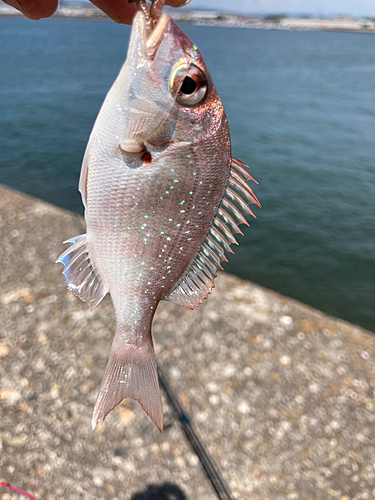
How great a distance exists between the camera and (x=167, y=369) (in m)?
2.62

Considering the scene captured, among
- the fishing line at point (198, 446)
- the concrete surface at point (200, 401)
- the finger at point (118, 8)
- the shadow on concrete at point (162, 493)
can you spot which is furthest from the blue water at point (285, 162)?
the finger at point (118, 8)

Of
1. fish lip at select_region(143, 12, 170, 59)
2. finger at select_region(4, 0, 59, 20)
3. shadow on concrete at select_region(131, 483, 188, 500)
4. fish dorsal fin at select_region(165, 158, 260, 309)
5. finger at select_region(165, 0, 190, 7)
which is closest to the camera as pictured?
fish lip at select_region(143, 12, 170, 59)

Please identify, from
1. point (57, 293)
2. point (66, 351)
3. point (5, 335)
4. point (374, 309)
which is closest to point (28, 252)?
point (57, 293)

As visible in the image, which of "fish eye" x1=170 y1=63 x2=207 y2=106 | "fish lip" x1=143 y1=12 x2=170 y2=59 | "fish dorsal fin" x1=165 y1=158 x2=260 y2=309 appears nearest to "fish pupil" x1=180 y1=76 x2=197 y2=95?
"fish eye" x1=170 y1=63 x2=207 y2=106

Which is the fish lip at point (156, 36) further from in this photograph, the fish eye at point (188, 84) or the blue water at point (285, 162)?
the blue water at point (285, 162)

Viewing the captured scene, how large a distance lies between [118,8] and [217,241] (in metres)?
1.25

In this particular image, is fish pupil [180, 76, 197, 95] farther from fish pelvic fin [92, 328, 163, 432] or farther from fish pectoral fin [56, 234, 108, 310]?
fish pelvic fin [92, 328, 163, 432]

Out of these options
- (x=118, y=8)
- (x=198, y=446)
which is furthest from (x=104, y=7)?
(x=198, y=446)

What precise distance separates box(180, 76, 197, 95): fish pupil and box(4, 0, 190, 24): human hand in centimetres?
73

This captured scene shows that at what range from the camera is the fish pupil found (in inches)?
46.7

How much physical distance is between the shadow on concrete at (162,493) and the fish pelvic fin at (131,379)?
88 cm

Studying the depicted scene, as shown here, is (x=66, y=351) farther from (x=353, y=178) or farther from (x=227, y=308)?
(x=353, y=178)

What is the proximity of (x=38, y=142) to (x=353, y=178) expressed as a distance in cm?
939

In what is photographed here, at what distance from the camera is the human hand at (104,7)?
1694 millimetres
